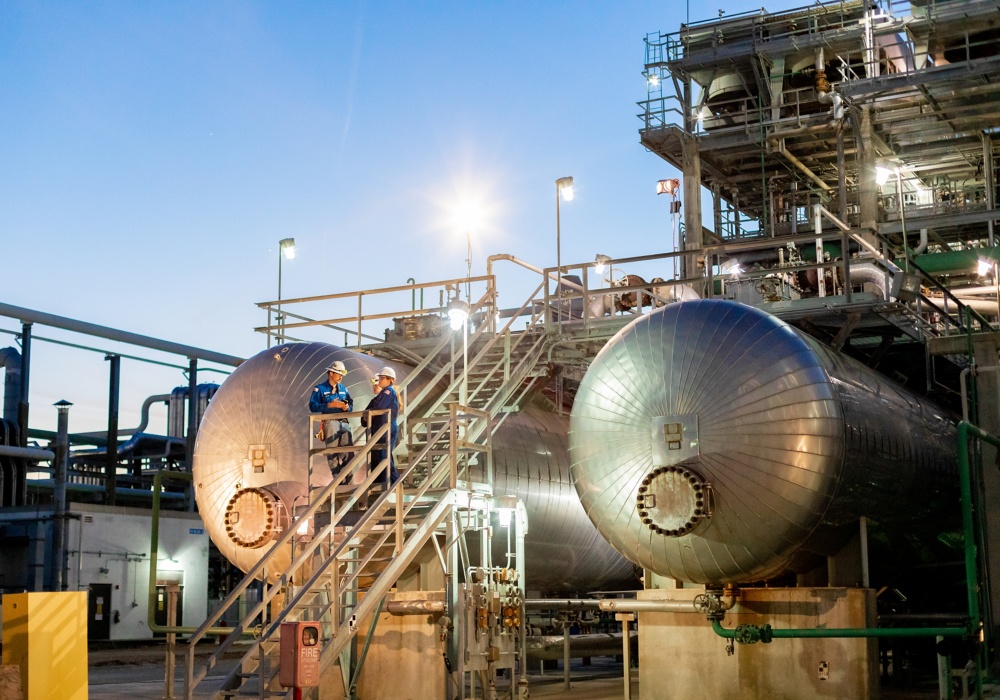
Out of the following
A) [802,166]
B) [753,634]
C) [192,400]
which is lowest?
[753,634]

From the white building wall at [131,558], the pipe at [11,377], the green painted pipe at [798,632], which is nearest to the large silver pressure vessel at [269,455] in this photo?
the green painted pipe at [798,632]

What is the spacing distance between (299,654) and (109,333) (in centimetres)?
2507

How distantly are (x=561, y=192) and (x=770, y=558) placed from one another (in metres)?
10.1

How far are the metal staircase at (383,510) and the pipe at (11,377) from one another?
17.9 metres

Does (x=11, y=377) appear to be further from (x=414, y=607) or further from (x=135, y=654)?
(x=414, y=607)

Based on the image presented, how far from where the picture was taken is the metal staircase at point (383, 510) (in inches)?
485

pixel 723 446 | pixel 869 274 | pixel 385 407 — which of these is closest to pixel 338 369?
pixel 385 407

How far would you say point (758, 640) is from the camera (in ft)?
41.5

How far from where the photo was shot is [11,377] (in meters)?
32.1

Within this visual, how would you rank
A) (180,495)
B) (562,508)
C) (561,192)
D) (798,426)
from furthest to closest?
(180,495) → (561,192) → (562,508) → (798,426)

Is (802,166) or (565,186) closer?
(565,186)

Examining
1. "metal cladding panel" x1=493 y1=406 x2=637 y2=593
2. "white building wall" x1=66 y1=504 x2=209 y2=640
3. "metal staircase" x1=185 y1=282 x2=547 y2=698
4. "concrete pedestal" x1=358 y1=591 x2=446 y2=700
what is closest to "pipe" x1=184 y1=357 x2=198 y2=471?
"white building wall" x1=66 y1=504 x2=209 y2=640

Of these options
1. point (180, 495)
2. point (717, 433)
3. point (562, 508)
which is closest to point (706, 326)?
point (717, 433)

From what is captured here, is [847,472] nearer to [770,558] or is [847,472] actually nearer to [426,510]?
[770,558]
